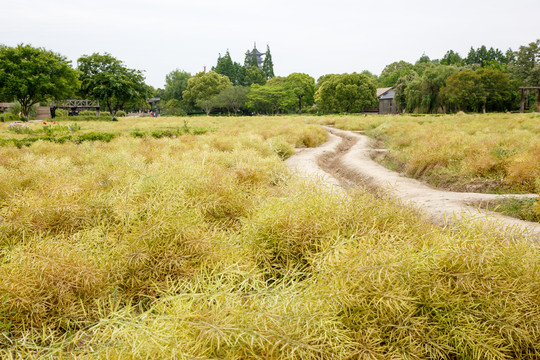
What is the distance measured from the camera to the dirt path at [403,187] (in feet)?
11.7

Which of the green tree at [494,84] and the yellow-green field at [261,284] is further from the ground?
the green tree at [494,84]

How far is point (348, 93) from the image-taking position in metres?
56.8

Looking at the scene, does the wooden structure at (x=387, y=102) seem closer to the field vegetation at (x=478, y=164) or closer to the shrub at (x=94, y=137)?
the field vegetation at (x=478, y=164)

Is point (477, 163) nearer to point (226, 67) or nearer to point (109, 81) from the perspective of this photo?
point (109, 81)

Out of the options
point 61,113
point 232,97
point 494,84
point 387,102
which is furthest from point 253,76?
point 494,84

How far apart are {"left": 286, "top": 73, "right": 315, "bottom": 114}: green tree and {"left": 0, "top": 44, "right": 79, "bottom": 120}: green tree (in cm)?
4308

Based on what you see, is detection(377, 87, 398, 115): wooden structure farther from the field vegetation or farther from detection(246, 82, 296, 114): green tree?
the field vegetation

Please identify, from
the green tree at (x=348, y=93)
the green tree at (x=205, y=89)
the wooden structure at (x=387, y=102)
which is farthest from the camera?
the green tree at (x=205, y=89)

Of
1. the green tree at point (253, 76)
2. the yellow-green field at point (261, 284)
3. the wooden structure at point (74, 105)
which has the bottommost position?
the yellow-green field at point (261, 284)

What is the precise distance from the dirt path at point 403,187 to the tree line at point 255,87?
29.3 meters

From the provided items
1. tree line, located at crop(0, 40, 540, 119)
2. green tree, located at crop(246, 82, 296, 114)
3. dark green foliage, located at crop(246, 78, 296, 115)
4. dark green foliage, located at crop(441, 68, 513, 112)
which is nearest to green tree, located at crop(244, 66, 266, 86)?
tree line, located at crop(0, 40, 540, 119)

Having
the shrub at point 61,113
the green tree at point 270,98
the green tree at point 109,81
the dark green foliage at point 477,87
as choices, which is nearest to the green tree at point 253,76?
the green tree at point 270,98

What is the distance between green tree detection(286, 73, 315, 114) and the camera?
235 feet

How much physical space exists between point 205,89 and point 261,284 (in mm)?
70613
